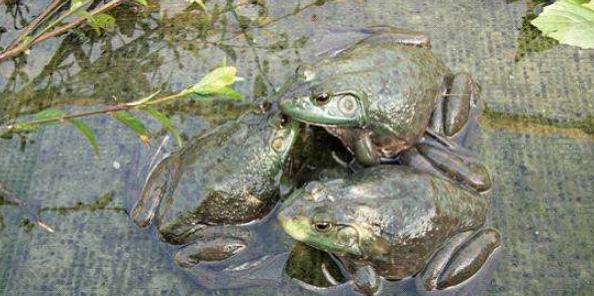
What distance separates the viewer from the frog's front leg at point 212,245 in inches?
101

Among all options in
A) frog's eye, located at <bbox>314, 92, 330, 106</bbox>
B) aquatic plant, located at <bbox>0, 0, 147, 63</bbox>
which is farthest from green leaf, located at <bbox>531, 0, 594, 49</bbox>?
aquatic plant, located at <bbox>0, 0, 147, 63</bbox>

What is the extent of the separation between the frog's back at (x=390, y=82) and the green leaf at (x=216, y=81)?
498 millimetres

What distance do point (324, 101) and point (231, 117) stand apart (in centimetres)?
67

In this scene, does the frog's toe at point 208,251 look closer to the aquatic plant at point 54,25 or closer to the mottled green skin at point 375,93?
the mottled green skin at point 375,93

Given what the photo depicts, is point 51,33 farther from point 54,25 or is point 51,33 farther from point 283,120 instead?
point 283,120

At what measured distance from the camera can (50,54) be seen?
330 centimetres

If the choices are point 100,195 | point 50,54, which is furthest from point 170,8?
point 100,195

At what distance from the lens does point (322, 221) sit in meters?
2.32

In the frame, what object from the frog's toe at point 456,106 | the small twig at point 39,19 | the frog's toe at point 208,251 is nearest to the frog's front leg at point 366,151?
the frog's toe at point 456,106

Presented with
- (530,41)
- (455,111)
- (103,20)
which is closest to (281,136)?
(455,111)

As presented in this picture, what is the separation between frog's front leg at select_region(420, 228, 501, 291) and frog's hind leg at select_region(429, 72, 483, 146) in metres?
0.50

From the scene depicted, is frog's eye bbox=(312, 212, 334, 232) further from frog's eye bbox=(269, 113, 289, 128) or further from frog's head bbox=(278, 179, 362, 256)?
frog's eye bbox=(269, 113, 289, 128)

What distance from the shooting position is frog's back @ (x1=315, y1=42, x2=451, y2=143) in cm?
259

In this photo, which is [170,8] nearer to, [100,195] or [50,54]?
[50,54]
